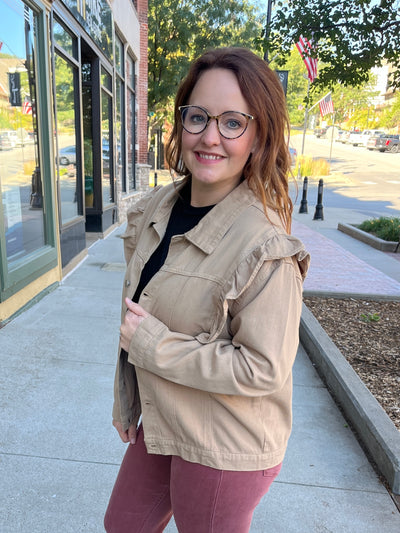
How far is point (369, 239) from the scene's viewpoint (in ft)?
33.2

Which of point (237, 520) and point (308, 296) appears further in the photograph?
point (308, 296)

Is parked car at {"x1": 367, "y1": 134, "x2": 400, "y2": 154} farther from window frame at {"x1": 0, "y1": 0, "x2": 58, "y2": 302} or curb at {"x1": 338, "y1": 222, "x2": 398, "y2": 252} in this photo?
window frame at {"x1": 0, "y1": 0, "x2": 58, "y2": 302}

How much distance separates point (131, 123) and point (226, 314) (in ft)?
41.9

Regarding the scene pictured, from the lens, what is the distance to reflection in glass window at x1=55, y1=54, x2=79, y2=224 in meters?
6.18

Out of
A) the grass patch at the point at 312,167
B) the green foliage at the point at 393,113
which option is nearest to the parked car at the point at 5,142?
the green foliage at the point at 393,113

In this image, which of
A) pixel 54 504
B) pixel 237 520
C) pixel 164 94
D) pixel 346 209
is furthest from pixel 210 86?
pixel 164 94

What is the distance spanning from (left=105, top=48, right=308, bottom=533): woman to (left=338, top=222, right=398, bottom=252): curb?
8858 millimetres

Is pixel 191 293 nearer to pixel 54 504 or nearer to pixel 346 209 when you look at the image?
pixel 54 504

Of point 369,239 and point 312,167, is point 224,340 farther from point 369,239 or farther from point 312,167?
point 312,167

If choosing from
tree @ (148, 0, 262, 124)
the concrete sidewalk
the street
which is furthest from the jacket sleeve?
tree @ (148, 0, 262, 124)

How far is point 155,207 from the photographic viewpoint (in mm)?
1669

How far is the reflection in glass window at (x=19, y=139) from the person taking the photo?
15.0 ft

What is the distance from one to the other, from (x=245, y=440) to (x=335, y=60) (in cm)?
476

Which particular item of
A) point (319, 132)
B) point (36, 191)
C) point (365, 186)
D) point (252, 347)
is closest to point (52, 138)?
point (36, 191)
